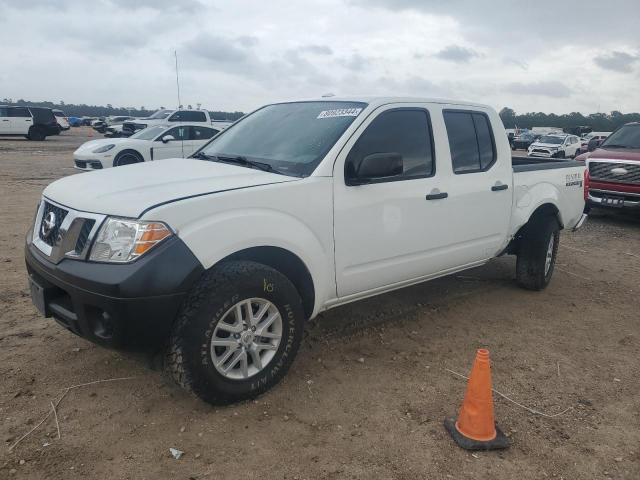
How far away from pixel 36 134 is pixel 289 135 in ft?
97.8

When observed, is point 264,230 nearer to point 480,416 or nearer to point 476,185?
point 480,416

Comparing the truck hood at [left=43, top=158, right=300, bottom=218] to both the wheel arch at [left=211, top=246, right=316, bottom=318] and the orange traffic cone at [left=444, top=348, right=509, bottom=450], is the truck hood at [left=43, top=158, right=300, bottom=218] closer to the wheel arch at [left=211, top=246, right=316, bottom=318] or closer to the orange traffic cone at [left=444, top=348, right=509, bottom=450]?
the wheel arch at [left=211, top=246, right=316, bottom=318]

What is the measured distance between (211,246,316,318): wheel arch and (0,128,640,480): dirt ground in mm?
569

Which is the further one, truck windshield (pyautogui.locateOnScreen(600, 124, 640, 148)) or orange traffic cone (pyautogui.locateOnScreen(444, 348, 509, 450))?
truck windshield (pyautogui.locateOnScreen(600, 124, 640, 148))

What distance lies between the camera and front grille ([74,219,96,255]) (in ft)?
9.04

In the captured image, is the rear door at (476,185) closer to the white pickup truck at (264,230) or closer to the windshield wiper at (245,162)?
the white pickup truck at (264,230)

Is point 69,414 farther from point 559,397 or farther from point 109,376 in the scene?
point 559,397

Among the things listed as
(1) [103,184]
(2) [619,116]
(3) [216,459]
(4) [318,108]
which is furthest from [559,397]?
(2) [619,116]

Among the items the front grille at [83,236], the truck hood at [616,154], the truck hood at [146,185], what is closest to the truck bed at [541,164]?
A: the truck hood at [146,185]

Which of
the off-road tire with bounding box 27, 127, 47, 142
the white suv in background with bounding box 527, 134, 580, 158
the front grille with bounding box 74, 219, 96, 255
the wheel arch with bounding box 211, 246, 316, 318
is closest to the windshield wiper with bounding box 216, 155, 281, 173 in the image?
the wheel arch with bounding box 211, 246, 316, 318

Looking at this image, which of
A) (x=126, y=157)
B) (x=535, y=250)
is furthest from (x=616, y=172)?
(x=126, y=157)

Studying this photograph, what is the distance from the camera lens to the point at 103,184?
124 inches

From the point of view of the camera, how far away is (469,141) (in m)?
4.45

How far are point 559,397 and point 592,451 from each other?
58cm
